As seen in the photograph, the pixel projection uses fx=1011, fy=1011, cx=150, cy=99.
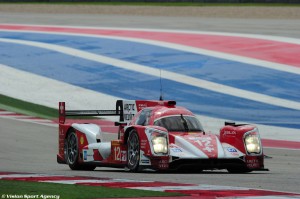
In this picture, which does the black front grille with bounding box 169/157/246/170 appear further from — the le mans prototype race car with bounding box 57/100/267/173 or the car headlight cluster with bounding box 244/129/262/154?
the car headlight cluster with bounding box 244/129/262/154

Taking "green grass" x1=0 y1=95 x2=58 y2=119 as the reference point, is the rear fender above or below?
below

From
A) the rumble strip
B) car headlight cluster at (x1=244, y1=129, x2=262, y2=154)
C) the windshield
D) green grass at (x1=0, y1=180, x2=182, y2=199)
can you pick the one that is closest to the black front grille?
car headlight cluster at (x1=244, y1=129, x2=262, y2=154)

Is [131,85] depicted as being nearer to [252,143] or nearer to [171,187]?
[252,143]

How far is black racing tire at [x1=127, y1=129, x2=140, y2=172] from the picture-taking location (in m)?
16.5

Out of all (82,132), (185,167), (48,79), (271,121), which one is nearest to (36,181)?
(185,167)

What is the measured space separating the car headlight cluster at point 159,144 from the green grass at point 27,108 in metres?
12.3

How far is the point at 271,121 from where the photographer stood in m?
26.8

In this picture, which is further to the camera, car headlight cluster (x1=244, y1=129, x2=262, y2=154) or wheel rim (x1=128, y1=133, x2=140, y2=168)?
car headlight cluster (x1=244, y1=129, x2=262, y2=154)

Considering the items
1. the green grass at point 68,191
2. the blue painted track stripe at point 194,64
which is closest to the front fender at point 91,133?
the green grass at point 68,191

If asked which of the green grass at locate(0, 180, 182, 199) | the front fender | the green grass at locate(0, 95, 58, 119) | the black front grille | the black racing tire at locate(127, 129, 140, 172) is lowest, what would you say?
the green grass at locate(0, 180, 182, 199)

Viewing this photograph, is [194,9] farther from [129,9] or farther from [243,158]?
A: [243,158]

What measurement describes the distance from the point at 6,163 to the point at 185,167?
14.5ft

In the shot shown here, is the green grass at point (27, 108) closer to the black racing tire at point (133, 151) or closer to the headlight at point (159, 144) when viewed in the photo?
the black racing tire at point (133, 151)

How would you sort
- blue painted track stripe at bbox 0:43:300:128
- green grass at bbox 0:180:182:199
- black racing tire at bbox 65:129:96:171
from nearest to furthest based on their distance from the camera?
green grass at bbox 0:180:182:199, black racing tire at bbox 65:129:96:171, blue painted track stripe at bbox 0:43:300:128
